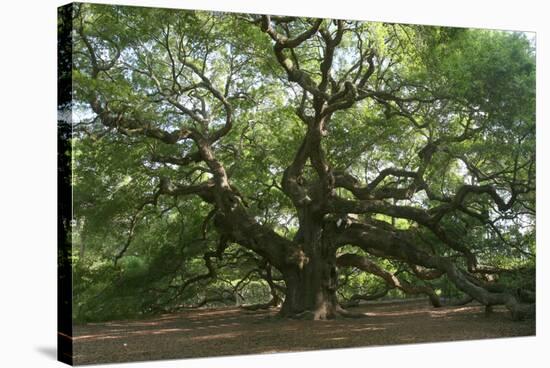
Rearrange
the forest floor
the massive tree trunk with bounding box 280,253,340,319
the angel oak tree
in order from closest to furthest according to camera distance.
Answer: the forest floor < the angel oak tree < the massive tree trunk with bounding box 280,253,340,319

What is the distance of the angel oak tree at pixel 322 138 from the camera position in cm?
1070

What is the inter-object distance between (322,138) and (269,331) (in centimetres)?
259

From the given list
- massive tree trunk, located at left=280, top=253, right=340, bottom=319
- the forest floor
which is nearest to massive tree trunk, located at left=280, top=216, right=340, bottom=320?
massive tree trunk, located at left=280, top=253, right=340, bottom=319

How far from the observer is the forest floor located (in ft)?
33.4

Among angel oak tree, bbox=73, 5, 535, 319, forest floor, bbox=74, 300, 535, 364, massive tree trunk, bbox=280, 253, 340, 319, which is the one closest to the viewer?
forest floor, bbox=74, 300, 535, 364

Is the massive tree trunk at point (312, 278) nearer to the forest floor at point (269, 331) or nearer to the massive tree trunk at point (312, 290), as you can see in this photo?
the massive tree trunk at point (312, 290)

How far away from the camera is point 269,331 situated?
1112 centimetres

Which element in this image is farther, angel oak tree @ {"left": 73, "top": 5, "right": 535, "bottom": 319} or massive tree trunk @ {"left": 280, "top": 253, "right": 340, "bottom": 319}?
massive tree trunk @ {"left": 280, "top": 253, "right": 340, "bottom": 319}

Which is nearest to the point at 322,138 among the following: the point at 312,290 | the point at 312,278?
the point at 312,278

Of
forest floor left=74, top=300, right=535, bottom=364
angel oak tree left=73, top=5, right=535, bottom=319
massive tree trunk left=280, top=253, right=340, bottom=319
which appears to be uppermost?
angel oak tree left=73, top=5, right=535, bottom=319

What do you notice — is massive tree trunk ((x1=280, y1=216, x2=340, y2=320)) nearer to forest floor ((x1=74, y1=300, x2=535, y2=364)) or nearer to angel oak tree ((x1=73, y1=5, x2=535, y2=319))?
angel oak tree ((x1=73, y1=5, x2=535, y2=319))

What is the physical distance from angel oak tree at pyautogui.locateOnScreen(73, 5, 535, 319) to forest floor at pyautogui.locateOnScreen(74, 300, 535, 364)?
29 cm

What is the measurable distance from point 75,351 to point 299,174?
3691mm

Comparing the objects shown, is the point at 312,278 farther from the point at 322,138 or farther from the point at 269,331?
the point at 322,138
